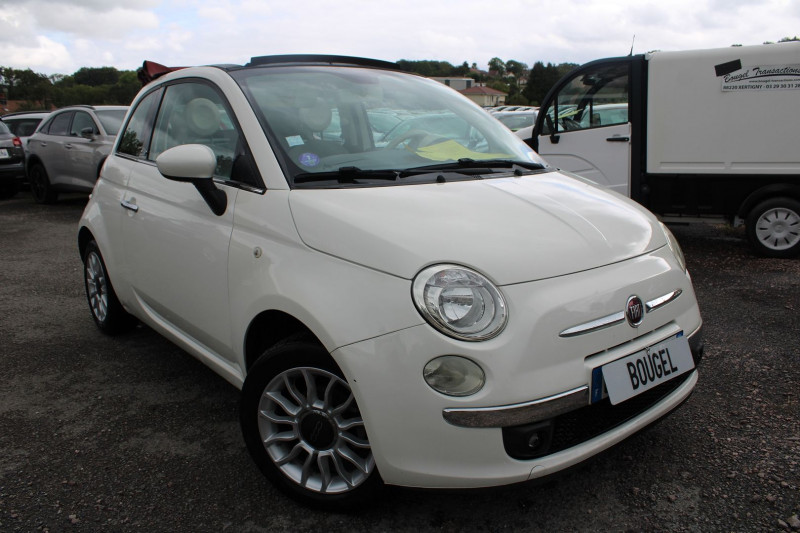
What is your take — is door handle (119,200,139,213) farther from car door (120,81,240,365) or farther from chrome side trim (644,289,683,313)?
chrome side trim (644,289,683,313)

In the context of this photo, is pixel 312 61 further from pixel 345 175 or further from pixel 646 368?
pixel 646 368

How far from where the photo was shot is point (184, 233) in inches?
108

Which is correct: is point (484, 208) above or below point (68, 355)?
above

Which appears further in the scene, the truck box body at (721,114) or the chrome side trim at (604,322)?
the truck box body at (721,114)

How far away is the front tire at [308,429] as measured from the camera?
2102mm

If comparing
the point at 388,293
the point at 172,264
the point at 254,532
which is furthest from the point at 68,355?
the point at 388,293

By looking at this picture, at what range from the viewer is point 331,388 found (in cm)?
210

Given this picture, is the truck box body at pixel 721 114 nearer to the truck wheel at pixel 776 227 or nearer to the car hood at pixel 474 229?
the truck wheel at pixel 776 227

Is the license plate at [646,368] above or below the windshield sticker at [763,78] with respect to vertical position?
below

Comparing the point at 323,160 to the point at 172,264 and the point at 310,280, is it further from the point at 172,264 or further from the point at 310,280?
the point at 172,264

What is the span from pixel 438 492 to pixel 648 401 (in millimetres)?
813

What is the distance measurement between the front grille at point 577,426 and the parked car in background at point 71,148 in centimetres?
860

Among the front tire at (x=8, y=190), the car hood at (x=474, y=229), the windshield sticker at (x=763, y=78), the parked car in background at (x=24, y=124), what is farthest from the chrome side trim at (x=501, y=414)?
the parked car in background at (x=24, y=124)

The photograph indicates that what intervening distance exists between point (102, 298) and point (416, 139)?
8.10ft
